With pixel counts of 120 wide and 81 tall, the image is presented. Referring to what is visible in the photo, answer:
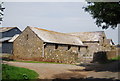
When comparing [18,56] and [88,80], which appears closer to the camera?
[88,80]

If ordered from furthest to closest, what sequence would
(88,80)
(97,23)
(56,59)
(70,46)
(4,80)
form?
(70,46) → (56,59) → (97,23) → (88,80) → (4,80)

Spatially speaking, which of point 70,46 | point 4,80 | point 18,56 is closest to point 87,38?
point 70,46

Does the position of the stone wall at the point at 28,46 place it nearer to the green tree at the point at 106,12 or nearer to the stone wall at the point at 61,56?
the stone wall at the point at 61,56

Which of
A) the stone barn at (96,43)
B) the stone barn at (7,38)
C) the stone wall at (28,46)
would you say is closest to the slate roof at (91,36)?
the stone barn at (96,43)

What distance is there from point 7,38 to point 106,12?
38.4m

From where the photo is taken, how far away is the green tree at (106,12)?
15.6m

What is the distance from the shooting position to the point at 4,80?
1043cm

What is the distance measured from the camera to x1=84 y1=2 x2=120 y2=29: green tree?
51.0 feet

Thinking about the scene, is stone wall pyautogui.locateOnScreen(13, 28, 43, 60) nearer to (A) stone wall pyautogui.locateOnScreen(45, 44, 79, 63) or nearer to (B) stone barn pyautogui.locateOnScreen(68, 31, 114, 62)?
(A) stone wall pyautogui.locateOnScreen(45, 44, 79, 63)

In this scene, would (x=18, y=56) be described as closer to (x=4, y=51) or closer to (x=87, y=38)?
(x=4, y=51)

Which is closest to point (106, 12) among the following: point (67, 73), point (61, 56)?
point (67, 73)

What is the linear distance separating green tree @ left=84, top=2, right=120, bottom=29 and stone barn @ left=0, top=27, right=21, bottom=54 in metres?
27.2

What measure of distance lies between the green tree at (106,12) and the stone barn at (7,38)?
27.2 meters

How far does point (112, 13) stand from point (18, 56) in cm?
2166
